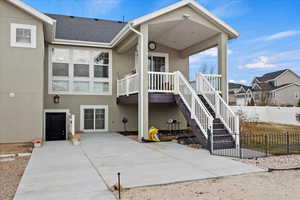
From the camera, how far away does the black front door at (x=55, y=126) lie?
488 inches

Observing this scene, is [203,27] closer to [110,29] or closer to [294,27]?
[110,29]

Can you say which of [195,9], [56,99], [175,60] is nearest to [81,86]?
[56,99]

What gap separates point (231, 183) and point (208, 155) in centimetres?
255

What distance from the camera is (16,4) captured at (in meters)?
9.23

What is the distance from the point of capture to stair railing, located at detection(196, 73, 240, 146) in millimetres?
8298

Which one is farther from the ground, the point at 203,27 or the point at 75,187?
the point at 203,27

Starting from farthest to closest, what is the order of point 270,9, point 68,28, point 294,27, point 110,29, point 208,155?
point 294,27, point 270,9, point 110,29, point 68,28, point 208,155

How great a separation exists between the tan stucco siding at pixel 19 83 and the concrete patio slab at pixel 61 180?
10.2 feet

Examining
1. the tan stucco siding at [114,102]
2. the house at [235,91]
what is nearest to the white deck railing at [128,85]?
the tan stucco siding at [114,102]

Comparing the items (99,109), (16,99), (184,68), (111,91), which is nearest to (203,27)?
(184,68)

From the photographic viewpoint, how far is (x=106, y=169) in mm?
5516

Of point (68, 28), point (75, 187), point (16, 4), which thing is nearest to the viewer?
point (75, 187)

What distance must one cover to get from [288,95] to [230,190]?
109 ft

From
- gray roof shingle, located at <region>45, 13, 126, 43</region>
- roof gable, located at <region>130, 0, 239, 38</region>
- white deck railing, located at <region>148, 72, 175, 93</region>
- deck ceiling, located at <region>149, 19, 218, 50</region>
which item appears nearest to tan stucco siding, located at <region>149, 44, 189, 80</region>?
deck ceiling, located at <region>149, 19, 218, 50</region>
